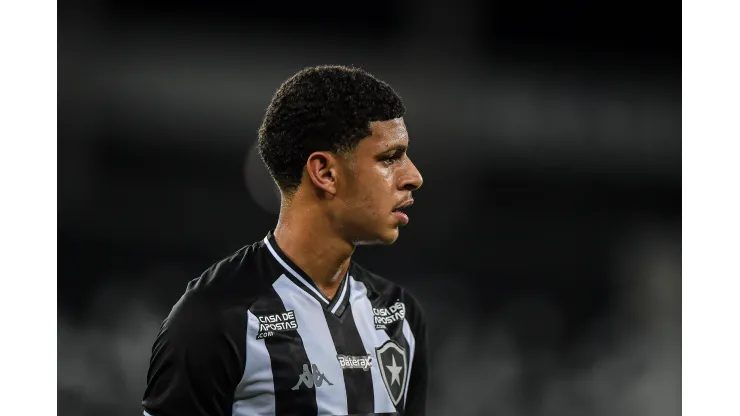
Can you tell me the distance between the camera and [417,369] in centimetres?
205

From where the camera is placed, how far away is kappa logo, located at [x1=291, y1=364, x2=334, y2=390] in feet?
5.66

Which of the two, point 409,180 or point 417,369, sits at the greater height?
point 409,180

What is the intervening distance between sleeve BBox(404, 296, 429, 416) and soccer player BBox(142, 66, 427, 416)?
0.11m

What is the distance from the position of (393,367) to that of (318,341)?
22cm

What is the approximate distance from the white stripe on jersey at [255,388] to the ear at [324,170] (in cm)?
40

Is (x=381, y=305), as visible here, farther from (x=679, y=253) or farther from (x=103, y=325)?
(x=679, y=253)

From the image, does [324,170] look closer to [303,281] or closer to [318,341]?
[303,281]

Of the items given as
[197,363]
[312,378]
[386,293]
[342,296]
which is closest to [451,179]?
[386,293]

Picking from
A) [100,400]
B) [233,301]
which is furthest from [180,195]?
[233,301]

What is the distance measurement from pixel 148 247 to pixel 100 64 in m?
0.93

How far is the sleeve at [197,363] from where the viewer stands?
64.7 inches

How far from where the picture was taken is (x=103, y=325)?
146 inches

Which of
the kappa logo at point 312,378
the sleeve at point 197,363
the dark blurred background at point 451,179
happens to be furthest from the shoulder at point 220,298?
the dark blurred background at point 451,179

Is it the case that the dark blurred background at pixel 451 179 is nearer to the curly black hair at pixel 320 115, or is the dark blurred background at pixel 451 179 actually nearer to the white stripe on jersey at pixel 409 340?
the white stripe on jersey at pixel 409 340
